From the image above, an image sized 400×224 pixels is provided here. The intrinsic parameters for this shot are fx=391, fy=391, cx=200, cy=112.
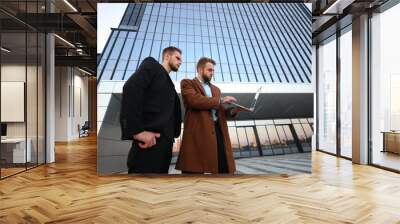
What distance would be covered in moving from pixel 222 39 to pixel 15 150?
4141 mm

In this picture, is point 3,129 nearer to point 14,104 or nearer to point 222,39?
point 14,104

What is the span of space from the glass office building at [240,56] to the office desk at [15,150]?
1.64 metres

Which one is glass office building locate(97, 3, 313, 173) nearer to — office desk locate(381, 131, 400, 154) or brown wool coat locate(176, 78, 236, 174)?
brown wool coat locate(176, 78, 236, 174)

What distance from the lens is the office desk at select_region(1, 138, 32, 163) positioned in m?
6.57

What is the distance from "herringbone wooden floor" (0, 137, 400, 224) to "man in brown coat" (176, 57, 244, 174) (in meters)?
0.23

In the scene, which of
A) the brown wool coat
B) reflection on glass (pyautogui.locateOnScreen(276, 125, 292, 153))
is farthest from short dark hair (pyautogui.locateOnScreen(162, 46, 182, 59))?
reflection on glass (pyautogui.locateOnScreen(276, 125, 292, 153))

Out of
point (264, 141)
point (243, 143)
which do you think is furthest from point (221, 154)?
point (264, 141)

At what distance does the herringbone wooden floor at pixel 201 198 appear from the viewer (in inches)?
155

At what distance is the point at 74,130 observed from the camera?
56.2ft

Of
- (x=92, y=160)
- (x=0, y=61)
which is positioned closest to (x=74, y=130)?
(x=92, y=160)

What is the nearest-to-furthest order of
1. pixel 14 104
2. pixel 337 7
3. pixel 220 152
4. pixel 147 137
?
pixel 147 137, pixel 220 152, pixel 14 104, pixel 337 7

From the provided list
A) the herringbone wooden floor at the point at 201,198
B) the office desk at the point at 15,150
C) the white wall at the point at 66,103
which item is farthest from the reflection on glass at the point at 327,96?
the white wall at the point at 66,103

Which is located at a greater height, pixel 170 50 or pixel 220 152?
pixel 170 50

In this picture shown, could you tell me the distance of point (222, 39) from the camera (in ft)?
21.3
